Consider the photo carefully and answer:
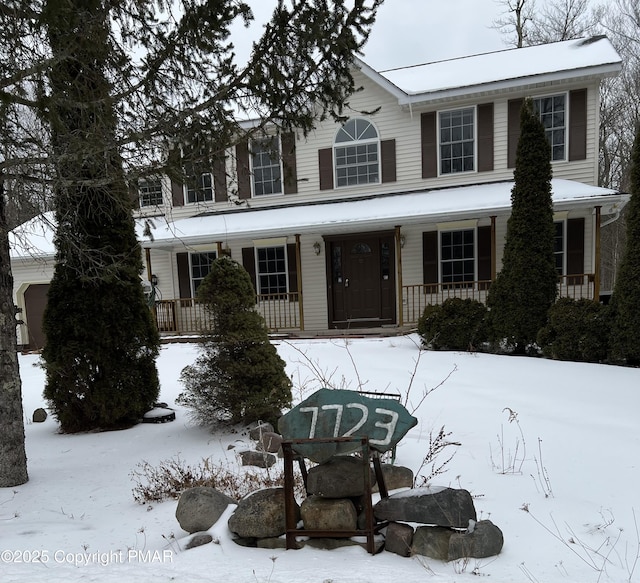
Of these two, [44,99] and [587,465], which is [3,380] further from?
[587,465]

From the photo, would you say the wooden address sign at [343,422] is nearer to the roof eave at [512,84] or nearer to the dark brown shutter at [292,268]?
the dark brown shutter at [292,268]

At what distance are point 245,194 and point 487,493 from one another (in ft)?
35.5

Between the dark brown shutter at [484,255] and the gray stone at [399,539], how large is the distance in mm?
8837

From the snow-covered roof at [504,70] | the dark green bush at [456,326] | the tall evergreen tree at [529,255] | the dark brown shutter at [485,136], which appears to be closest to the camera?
the tall evergreen tree at [529,255]

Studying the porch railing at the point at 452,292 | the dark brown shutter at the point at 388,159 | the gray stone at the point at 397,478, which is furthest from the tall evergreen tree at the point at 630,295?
the dark brown shutter at the point at 388,159

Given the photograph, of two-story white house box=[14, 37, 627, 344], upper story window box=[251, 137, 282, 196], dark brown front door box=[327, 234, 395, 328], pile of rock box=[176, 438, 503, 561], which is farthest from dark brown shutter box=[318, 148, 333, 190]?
pile of rock box=[176, 438, 503, 561]

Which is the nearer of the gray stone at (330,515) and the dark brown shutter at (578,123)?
the gray stone at (330,515)

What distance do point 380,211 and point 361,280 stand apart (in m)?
2.16

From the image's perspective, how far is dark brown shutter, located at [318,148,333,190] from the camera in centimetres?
1172

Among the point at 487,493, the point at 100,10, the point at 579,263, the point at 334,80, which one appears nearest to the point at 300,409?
the point at 487,493

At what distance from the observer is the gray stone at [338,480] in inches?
103

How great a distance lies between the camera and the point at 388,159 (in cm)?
1133

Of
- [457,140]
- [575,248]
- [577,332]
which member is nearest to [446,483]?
[577,332]

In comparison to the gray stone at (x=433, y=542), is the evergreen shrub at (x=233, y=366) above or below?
above
